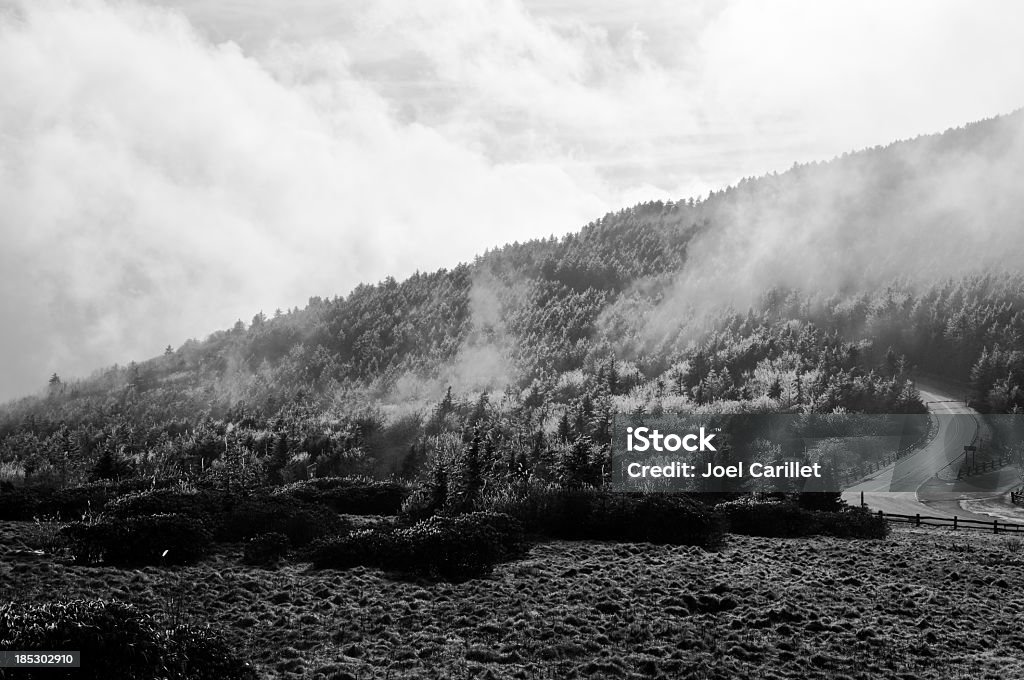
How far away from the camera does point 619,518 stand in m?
31.8

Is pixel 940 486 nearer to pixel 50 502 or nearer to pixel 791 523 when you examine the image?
pixel 791 523

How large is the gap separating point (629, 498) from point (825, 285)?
459 feet

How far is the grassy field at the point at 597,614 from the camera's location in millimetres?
17859

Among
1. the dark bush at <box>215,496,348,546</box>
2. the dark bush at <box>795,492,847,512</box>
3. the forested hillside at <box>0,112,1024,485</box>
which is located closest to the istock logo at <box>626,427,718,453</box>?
the forested hillside at <box>0,112,1024,485</box>

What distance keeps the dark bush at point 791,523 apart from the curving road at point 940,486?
63.3 feet

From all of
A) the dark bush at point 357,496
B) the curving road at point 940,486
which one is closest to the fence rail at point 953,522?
the curving road at point 940,486

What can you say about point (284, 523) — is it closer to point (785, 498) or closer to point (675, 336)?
point (785, 498)

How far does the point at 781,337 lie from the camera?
133375 mm

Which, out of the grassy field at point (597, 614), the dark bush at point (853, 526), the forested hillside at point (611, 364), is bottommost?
the grassy field at point (597, 614)

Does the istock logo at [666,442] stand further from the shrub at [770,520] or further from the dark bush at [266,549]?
the dark bush at [266,549]

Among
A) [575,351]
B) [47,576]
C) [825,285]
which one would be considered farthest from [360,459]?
[825,285]

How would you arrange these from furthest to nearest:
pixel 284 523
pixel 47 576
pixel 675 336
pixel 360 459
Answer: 1. pixel 675 336
2. pixel 360 459
3. pixel 284 523
4. pixel 47 576

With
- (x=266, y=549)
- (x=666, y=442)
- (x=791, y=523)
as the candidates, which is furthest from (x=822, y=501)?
(x=666, y=442)

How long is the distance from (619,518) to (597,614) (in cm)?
1080
